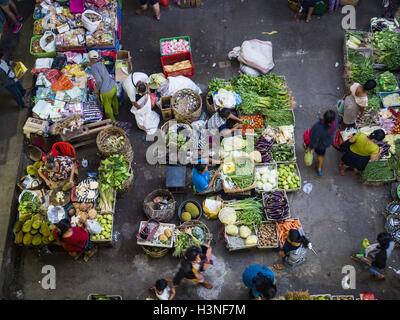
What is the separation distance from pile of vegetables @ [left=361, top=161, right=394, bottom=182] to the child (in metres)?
4.08

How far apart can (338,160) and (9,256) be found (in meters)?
6.38

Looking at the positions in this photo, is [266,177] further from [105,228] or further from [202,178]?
[105,228]

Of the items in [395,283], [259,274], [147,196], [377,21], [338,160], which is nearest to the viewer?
[259,274]

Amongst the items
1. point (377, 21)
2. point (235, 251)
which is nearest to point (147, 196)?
point (235, 251)

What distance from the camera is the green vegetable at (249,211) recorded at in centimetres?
807

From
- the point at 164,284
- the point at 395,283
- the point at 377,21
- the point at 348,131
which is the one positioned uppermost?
the point at 377,21

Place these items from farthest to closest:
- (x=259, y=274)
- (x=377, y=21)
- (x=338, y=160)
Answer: (x=377, y=21)
(x=338, y=160)
(x=259, y=274)

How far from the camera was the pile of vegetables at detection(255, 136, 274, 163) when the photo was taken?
338 inches

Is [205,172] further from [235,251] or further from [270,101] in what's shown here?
[270,101]

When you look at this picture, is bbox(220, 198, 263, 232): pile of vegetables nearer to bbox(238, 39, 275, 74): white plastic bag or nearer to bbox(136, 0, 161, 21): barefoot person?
bbox(238, 39, 275, 74): white plastic bag

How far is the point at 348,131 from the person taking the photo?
29.1ft

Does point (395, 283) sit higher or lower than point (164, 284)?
lower

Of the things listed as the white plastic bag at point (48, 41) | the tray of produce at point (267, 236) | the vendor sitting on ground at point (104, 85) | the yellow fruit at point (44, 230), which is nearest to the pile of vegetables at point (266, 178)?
the tray of produce at point (267, 236)

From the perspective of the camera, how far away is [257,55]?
9672 millimetres
